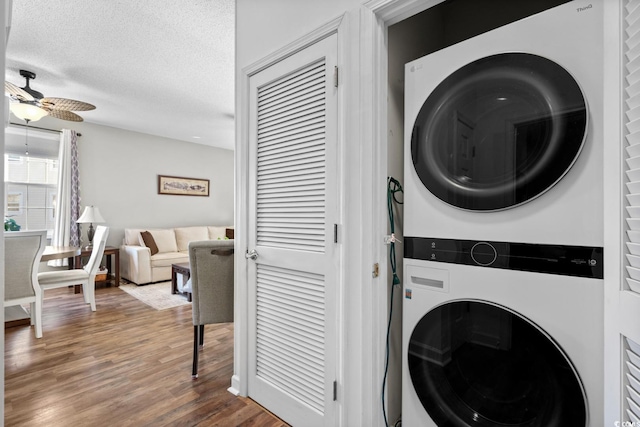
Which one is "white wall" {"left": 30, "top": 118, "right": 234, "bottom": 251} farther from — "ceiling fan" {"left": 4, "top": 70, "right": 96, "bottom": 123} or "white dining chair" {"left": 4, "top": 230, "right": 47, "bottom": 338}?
"white dining chair" {"left": 4, "top": 230, "right": 47, "bottom": 338}

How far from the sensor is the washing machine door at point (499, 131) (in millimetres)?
923

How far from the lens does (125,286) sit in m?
4.54

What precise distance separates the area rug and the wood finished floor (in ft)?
1.40

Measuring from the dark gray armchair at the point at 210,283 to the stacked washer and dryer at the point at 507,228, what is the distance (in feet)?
4.27

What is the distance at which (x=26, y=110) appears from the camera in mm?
2877

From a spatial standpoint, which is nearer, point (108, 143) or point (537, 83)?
point (537, 83)

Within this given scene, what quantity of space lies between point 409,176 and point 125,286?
4797 millimetres

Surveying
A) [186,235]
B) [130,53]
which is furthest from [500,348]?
[186,235]

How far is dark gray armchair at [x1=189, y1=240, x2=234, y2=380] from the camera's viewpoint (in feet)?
6.68

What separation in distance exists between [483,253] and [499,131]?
1.39ft

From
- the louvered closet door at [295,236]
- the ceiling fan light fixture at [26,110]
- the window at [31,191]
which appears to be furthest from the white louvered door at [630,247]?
the window at [31,191]

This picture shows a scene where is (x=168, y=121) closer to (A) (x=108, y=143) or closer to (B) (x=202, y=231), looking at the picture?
(A) (x=108, y=143)

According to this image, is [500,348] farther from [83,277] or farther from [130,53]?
[83,277]

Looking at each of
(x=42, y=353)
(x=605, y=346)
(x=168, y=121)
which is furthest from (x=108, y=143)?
(x=605, y=346)
